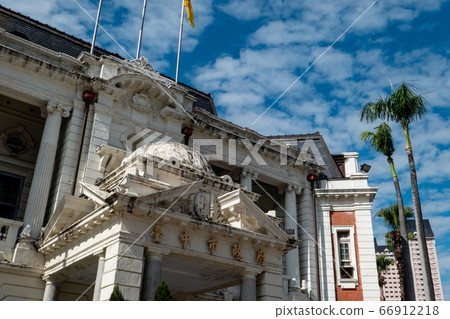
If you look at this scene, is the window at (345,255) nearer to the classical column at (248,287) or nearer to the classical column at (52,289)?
the classical column at (248,287)

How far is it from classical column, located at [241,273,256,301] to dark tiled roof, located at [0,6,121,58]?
653 inches

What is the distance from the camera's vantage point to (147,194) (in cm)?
1318

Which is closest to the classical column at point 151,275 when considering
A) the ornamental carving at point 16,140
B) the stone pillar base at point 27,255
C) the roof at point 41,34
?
the stone pillar base at point 27,255

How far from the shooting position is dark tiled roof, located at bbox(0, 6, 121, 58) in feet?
78.1

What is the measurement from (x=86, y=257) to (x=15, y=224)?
5.59 meters

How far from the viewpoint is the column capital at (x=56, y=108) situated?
21594mm

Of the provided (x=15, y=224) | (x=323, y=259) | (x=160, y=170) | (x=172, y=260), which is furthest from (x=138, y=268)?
(x=323, y=259)

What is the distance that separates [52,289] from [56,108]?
8840 millimetres

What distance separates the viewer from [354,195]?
30344 millimetres

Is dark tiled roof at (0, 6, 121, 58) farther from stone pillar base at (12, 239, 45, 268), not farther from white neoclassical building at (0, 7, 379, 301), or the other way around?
stone pillar base at (12, 239, 45, 268)

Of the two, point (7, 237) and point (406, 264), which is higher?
point (406, 264)

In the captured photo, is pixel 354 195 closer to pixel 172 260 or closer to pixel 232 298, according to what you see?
pixel 232 298

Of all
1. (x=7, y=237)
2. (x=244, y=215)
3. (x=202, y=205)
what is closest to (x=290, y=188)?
(x=244, y=215)

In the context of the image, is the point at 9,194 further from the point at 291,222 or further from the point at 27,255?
the point at 291,222
